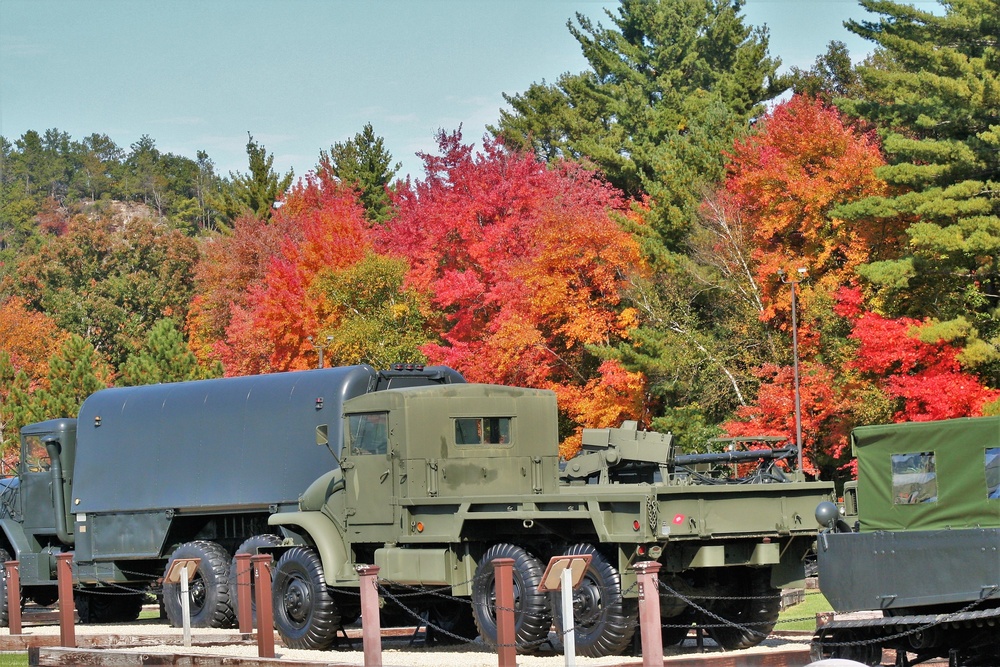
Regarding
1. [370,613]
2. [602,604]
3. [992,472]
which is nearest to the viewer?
[992,472]

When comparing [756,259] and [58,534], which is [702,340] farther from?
[58,534]

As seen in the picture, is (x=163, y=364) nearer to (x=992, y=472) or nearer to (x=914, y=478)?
(x=914, y=478)

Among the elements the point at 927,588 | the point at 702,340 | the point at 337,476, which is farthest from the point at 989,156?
the point at 927,588

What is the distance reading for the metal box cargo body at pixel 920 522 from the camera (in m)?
12.5

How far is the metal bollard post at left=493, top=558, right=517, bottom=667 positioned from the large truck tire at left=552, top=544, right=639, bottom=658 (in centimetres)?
159

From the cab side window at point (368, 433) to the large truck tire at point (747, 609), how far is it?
431cm

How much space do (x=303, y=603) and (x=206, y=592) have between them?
3.54 metres

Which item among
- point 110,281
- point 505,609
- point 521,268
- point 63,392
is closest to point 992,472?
point 505,609

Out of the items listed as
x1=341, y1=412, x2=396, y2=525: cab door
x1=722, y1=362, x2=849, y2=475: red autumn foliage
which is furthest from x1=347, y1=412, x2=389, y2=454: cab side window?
x1=722, y1=362, x2=849, y2=475: red autumn foliage

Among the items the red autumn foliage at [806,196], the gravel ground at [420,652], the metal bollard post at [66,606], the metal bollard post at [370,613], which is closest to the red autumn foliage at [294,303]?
the red autumn foliage at [806,196]

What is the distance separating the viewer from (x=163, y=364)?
5762 cm

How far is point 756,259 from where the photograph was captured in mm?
46375

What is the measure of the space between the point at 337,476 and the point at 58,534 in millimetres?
8091

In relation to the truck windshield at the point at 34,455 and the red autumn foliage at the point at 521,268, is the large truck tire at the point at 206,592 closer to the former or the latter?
the truck windshield at the point at 34,455
